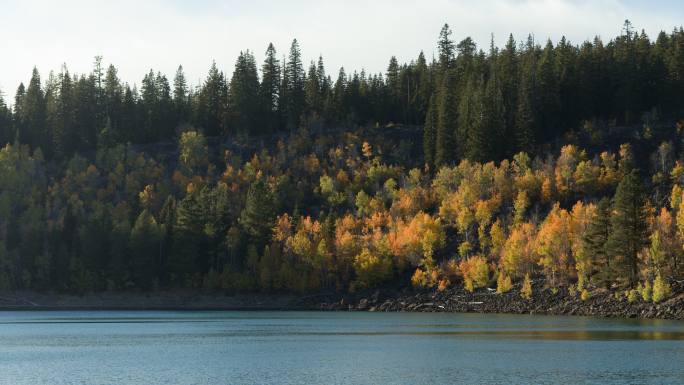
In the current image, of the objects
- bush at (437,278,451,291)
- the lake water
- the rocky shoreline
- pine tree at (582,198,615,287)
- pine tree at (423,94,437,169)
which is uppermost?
pine tree at (423,94,437,169)

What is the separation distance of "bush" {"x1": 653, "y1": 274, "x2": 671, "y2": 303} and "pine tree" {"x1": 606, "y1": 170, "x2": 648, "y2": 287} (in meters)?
5.74

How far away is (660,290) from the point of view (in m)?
104

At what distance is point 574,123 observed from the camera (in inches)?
6845

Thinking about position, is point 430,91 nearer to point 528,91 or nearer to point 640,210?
point 528,91

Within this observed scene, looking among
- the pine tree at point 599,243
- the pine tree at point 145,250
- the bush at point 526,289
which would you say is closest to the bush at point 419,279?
the bush at point 526,289

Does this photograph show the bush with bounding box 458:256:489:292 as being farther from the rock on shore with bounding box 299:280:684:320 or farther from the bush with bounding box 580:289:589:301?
the bush with bounding box 580:289:589:301

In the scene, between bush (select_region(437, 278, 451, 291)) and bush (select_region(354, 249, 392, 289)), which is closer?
bush (select_region(437, 278, 451, 291))

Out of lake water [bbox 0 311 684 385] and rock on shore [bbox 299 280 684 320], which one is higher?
rock on shore [bbox 299 280 684 320]

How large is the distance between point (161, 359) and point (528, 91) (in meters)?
121

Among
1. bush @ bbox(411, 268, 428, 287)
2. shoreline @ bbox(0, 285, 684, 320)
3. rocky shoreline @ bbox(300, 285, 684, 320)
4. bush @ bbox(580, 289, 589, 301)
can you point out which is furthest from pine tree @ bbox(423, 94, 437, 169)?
bush @ bbox(580, 289, 589, 301)

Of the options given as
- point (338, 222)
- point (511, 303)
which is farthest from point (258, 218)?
point (511, 303)

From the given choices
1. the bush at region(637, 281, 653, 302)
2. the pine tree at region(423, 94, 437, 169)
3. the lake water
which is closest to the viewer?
the lake water

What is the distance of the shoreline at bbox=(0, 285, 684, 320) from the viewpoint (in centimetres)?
10812

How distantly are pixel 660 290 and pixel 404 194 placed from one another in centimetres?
5881
